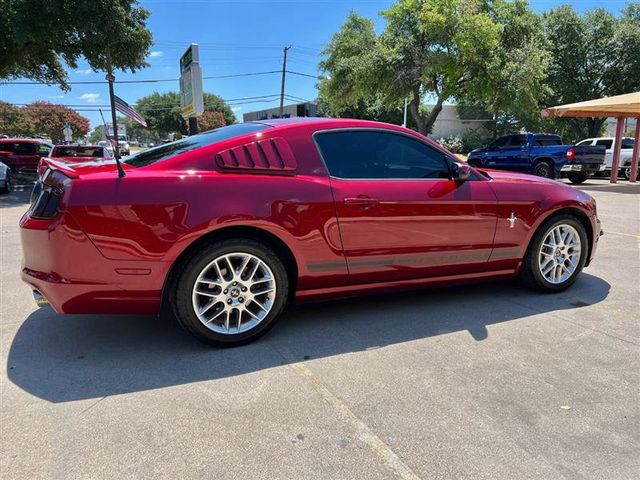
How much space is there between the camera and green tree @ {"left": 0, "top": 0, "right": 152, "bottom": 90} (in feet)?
43.8

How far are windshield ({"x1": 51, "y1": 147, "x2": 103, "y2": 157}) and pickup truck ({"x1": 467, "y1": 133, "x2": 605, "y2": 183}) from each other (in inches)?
540

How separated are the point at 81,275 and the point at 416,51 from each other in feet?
74.1

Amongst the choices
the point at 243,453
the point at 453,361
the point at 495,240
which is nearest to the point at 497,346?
the point at 453,361

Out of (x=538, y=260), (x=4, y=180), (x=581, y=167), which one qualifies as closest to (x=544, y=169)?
(x=581, y=167)

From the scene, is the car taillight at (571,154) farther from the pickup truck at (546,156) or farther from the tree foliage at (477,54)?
the tree foliage at (477,54)

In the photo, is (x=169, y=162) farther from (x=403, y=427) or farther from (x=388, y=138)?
(x=403, y=427)

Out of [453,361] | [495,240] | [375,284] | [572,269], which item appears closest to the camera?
[453,361]

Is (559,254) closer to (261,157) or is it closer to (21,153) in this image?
(261,157)

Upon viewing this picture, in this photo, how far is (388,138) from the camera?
3.94 meters

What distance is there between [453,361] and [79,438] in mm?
2229

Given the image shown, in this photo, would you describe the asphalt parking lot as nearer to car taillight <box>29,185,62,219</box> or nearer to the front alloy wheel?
the front alloy wheel

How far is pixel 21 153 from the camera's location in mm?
21875

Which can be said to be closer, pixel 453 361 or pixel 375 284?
pixel 453 361

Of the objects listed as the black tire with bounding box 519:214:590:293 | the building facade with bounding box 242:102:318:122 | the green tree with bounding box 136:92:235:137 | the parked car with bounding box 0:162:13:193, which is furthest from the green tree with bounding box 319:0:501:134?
the green tree with bounding box 136:92:235:137
